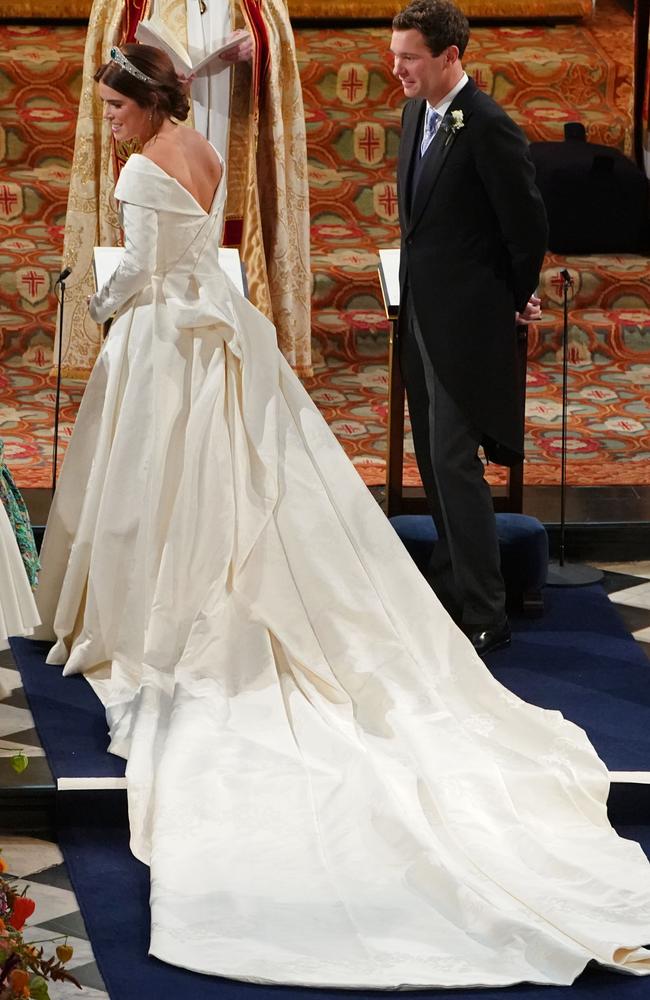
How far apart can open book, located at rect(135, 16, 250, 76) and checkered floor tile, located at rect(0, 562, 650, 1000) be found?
2.61 meters

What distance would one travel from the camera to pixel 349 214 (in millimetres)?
9172

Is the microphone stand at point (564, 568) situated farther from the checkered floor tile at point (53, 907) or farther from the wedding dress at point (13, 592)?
the checkered floor tile at point (53, 907)

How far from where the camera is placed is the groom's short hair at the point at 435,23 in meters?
4.55

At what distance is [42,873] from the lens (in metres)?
3.76

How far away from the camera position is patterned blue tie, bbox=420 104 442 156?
4738mm

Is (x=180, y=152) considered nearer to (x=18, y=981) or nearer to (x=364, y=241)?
(x=18, y=981)

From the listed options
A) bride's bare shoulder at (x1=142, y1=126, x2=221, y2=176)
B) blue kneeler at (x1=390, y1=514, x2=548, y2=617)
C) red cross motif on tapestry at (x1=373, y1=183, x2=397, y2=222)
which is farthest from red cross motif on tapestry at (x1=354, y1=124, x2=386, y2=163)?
bride's bare shoulder at (x1=142, y1=126, x2=221, y2=176)

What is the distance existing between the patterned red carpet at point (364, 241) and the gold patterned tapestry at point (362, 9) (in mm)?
95

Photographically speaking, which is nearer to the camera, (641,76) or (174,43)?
(174,43)

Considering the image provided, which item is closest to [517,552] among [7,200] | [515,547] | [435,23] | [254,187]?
[515,547]

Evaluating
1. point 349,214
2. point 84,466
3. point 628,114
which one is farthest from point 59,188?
point 84,466

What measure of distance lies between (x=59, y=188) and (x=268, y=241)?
8.12 feet

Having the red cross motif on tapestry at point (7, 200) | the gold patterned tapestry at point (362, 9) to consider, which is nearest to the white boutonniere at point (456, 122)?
the red cross motif on tapestry at point (7, 200)

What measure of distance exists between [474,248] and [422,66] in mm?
532
